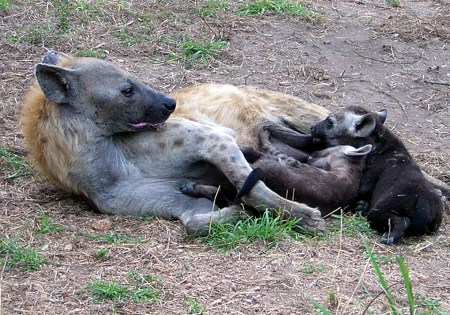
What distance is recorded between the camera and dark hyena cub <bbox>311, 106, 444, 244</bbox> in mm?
5188

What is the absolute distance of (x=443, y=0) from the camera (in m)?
10.0

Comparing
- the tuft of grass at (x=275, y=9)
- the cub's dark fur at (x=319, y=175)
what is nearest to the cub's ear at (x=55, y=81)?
the cub's dark fur at (x=319, y=175)

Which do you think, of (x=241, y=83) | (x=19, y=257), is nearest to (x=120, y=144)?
(x=19, y=257)

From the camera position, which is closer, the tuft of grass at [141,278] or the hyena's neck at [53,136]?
the tuft of grass at [141,278]

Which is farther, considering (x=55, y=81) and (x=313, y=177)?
(x=313, y=177)

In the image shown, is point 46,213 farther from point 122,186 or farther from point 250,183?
point 250,183

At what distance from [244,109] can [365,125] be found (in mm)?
805

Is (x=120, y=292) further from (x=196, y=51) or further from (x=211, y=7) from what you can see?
(x=211, y=7)

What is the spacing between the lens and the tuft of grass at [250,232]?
4.93 meters

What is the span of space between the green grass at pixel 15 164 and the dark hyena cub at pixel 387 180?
1.93 meters

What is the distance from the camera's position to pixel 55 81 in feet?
17.5

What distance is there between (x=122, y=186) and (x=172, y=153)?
35cm

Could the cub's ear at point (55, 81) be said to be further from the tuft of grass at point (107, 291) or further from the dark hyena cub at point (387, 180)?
the dark hyena cub at point (387, 180)

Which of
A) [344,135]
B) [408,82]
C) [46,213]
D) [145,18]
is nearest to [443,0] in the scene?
[408,82]
